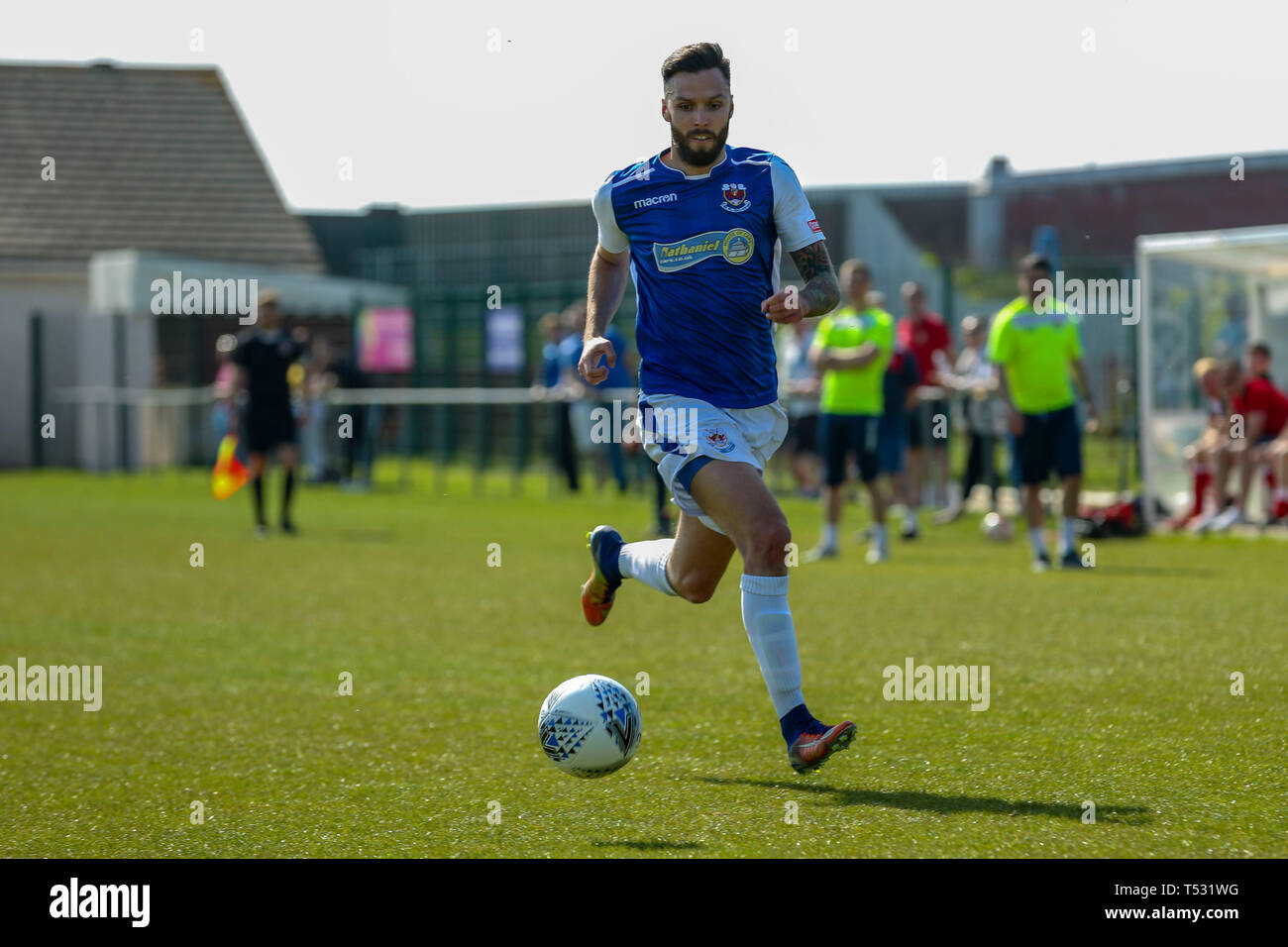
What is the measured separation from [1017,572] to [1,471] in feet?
80.2

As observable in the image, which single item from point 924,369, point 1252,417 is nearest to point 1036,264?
point 1252,417

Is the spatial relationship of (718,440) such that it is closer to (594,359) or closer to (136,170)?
(594,359)

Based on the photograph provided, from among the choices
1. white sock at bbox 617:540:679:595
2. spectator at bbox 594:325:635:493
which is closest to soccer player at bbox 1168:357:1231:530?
spectator at bbox 594:325:635:493

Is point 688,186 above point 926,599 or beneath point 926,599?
above

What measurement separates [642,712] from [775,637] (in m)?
1.64

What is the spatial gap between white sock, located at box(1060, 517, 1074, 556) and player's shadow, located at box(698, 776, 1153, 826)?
813 cm

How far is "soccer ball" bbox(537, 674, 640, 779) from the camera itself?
5820mm

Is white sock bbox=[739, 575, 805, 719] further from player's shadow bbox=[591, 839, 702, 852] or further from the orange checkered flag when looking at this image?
the orange checkered flag

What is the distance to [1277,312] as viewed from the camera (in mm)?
17672

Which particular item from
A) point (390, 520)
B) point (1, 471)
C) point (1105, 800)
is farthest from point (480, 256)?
point (1105, 800)

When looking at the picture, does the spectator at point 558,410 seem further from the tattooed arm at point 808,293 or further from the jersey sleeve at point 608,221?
the tattooed arm at point 808,293

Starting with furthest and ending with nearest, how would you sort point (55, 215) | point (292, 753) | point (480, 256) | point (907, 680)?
1. point (480, 256)
2. point (55, 215)
3. point (907, 680)
4. point (292, 753)

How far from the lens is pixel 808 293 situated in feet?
19.8

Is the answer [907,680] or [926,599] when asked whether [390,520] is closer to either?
[926,599]
